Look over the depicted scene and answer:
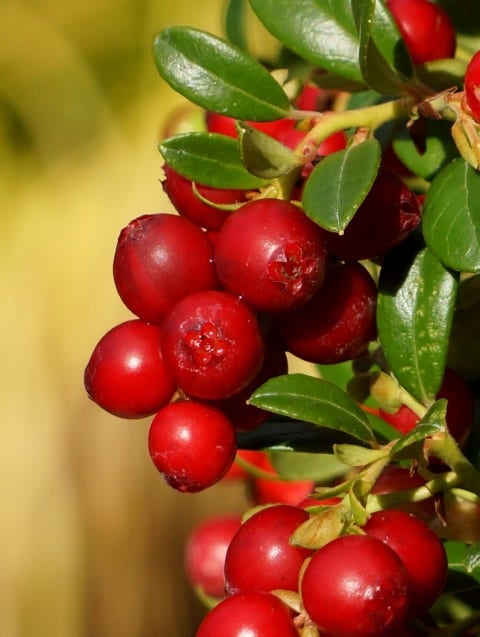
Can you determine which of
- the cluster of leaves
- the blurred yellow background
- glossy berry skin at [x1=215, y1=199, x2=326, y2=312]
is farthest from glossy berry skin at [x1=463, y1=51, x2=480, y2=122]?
the blurred yellow background

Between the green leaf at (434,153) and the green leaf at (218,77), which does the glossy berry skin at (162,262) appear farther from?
the green leaf at (434,153)

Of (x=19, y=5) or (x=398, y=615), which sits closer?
(x=398, y=615)

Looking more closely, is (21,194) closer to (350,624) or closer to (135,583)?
(135,583)

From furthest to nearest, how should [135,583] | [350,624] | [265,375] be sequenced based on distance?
[135,583] → [265,375] → [350,624]

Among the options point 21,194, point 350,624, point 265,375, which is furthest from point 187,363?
point 21,194

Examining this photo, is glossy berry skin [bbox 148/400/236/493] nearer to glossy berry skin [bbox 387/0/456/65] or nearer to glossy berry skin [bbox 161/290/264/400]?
glossy berry skin [bbox 161/290/264/400]

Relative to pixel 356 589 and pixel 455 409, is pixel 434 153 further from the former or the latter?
pixel 356 589
